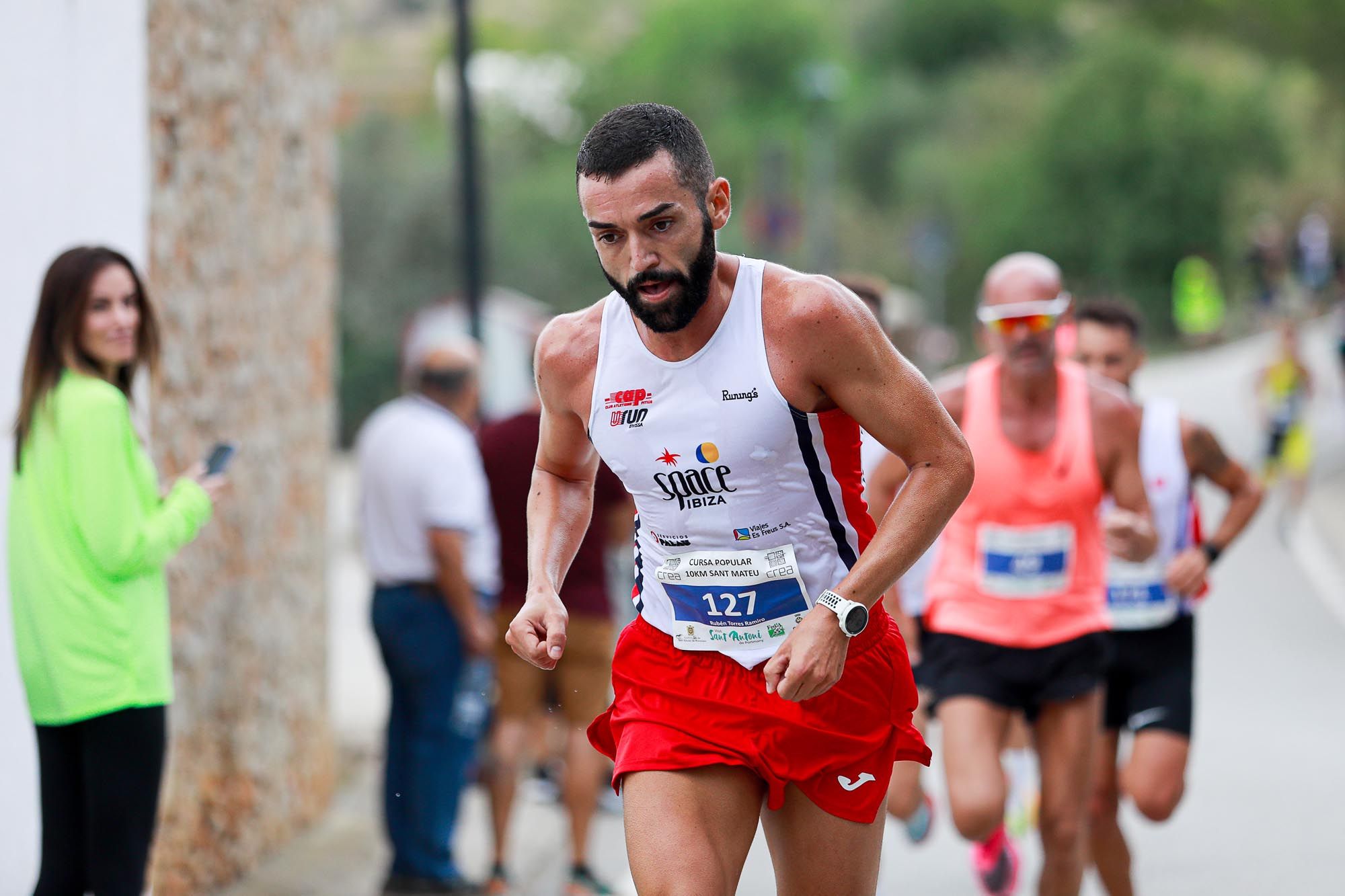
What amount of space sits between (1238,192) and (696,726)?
2178 inches

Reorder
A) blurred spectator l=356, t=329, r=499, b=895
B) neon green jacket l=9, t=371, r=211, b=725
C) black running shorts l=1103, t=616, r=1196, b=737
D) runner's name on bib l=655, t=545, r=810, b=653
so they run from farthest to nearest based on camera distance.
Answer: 1. blurred spectator l=356, t=329, r=499, b=895
2. black running shorts l=1103, t=616, r=1196, b=737
3. neon green jacket l=9, t=371, r=211, b=725
4. runner's name on bib l=655, t=545, r=810, b=653

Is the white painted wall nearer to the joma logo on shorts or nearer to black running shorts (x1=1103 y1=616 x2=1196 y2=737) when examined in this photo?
the joma logo on shorts

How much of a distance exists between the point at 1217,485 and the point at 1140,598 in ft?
1.62

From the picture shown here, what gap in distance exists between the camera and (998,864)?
645cm

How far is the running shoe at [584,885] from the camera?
23.6 ft

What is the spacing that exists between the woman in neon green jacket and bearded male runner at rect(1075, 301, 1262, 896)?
3.19 metres

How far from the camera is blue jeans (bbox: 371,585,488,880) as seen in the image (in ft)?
→ 24.3

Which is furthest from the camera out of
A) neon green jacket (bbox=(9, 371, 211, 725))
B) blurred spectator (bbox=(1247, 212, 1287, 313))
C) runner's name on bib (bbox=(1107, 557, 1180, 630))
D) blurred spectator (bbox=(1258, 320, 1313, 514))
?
blurred spectator (bbox=(1247, 212, 1287, 313))

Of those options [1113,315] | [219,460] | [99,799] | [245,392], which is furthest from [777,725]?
[245,392]

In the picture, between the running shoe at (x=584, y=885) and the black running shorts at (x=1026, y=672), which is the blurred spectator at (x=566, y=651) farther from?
the black running shorts at (x=1026, y=672)

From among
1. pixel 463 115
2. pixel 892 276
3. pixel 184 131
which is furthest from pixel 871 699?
pixel 892 276

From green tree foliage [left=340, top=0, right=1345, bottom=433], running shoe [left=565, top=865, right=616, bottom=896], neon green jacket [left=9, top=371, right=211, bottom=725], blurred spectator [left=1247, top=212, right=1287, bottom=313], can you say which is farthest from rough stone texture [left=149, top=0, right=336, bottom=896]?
blurred spectator [left=1247, top=212, right=1287, bottom=313]

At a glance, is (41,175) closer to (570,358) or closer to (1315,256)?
(570,358)

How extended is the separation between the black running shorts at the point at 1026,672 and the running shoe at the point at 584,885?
1.97 metres
